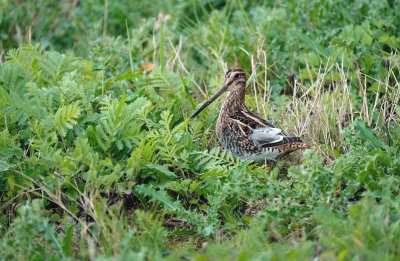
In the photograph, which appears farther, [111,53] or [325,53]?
[111,53]

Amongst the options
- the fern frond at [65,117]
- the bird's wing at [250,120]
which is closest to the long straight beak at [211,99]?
the bird's wing at [250,120]

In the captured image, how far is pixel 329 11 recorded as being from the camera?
6.14m

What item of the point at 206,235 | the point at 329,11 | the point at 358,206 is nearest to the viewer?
the point at 358,206

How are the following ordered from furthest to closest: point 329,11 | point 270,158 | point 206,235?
point 329,11 < point 270,158 < point 206,235

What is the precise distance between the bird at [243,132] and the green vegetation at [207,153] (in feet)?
0.54

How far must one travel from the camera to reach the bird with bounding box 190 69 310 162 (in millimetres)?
4391

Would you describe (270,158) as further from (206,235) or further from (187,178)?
(206,235)

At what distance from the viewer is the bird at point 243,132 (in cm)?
439

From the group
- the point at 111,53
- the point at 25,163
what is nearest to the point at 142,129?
the point at 25,163

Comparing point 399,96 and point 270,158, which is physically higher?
point 399,96

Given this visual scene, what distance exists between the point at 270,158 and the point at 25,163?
182 centimetres

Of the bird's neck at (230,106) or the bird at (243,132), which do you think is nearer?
the bird at (243,132)

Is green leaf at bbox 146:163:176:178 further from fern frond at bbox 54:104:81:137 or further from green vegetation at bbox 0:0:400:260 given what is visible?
fern frond at bbox 54:104:81:137

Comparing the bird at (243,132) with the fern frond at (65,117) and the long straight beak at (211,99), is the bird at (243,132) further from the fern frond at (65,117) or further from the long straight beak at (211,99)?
the fern frond at (65,117)
